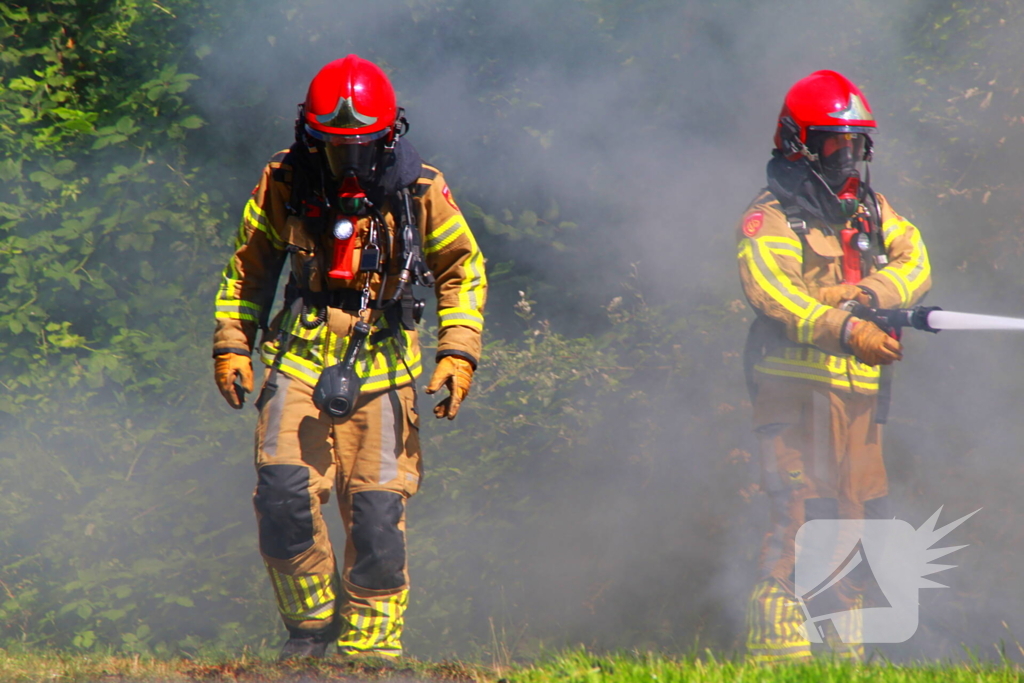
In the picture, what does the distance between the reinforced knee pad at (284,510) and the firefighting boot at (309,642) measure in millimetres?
298

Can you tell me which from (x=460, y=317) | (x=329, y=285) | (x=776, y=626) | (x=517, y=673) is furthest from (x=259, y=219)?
(x=776, y=626)

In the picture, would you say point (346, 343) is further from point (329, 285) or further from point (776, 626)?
point (776, 626)

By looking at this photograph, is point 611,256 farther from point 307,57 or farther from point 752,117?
point 307,57

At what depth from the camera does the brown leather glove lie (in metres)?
3.60

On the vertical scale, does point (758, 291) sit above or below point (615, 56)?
below

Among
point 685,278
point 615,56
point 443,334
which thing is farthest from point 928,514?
point 443,334

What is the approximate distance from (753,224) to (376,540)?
1.84 metres

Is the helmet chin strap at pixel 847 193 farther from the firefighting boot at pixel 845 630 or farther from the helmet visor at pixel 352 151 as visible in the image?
the helmet visor at pixel 352 151

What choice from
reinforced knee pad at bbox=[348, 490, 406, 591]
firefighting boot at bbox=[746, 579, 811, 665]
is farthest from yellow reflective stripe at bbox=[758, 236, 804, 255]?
reinforced knee pad at bbox=[348, 490, 406, 591]

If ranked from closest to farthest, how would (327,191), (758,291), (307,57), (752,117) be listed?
(327,191) → (758,291) → (307,57) → (752,117)

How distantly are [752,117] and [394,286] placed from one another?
3081mm

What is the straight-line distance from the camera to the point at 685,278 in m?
5.83

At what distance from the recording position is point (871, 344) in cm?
361

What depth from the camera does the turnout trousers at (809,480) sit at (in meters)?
3.88
